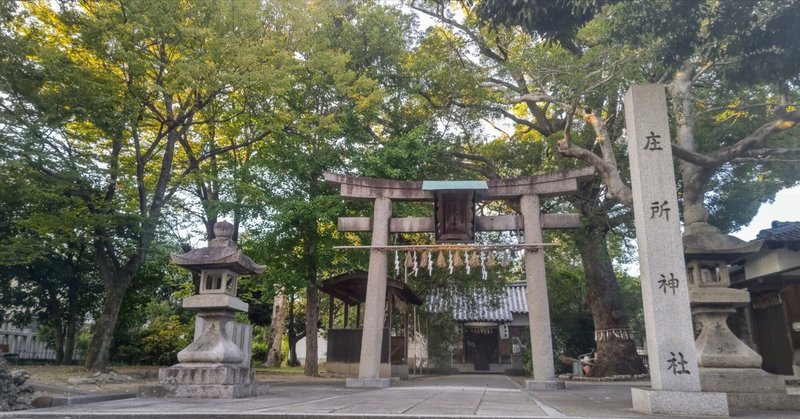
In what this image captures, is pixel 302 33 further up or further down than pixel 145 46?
further up

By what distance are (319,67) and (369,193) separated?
548 cm

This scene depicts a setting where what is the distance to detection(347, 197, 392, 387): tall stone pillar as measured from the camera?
12.0 m

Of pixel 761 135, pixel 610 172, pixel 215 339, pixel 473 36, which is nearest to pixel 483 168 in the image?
pixel 473 36

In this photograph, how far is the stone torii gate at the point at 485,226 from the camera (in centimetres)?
1201

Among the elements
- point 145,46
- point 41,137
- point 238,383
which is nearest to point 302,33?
point 145,46

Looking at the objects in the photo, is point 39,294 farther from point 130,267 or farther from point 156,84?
point 156,84

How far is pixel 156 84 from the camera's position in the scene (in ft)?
45.3

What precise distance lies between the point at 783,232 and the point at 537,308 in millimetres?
6150

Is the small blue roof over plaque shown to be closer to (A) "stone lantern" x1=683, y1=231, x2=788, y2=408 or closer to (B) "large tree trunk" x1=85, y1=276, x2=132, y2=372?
(A) "stone lantern" x1=683, y1=231, x2=788, y2=408

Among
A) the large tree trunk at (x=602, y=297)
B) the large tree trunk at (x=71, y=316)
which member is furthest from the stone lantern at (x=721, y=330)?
the large tree trunk at (x=71, y=316)

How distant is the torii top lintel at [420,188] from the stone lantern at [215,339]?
388 cm

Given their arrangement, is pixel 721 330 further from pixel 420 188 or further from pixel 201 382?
pixel 201 382

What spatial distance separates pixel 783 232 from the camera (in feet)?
39.5

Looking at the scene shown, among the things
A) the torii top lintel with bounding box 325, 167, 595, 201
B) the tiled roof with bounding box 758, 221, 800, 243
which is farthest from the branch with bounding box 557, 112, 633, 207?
the tiled roof with bounding box 758, 221, 800, 243
